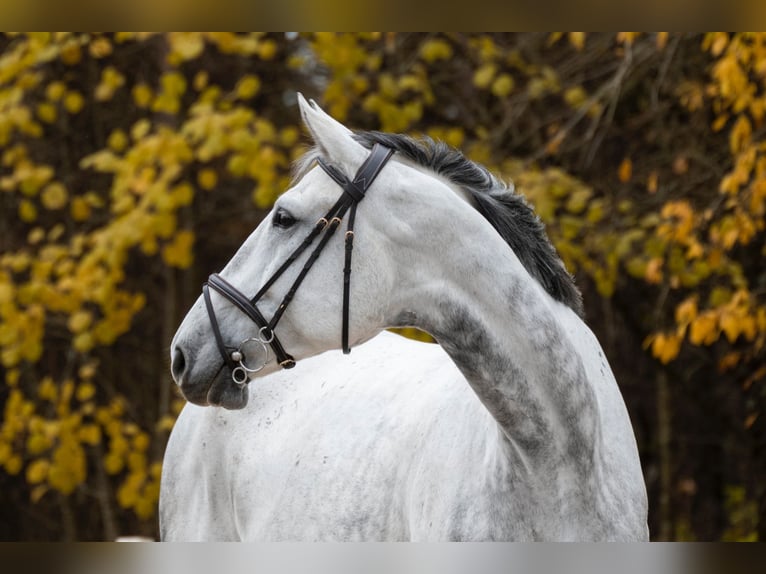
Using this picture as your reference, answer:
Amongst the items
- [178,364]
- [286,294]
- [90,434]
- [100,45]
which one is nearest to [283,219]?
[286,294]

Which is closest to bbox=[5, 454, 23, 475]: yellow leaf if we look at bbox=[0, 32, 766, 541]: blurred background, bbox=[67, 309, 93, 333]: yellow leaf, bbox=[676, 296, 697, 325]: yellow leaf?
bbox=[0, 32, 766, 541]: blurred background

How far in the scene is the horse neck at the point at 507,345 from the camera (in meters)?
2.56

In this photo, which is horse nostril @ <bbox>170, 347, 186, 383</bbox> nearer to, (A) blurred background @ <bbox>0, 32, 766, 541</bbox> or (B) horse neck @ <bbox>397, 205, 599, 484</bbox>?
(B) horse neck @ <bbox>397, 205, 599, 484</bbox>

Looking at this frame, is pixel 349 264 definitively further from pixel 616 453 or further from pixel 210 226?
pixel 210 226

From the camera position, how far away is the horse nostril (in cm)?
264

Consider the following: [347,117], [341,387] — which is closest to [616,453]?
[341,387]

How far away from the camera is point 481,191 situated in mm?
2746

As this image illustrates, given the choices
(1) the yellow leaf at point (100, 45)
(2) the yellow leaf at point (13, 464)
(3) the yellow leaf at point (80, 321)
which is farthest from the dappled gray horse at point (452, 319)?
(2) the yellow leaf at point (13, 464)

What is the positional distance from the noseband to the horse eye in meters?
0.07

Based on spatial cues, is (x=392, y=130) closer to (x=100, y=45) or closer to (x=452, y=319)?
(x=100, y=45)

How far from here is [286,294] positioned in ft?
8.46

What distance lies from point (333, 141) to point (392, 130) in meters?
4.21

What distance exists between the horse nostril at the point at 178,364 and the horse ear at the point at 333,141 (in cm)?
65

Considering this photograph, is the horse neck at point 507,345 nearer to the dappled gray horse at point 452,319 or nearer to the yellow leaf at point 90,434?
the dappled gray horse at point 452,319
